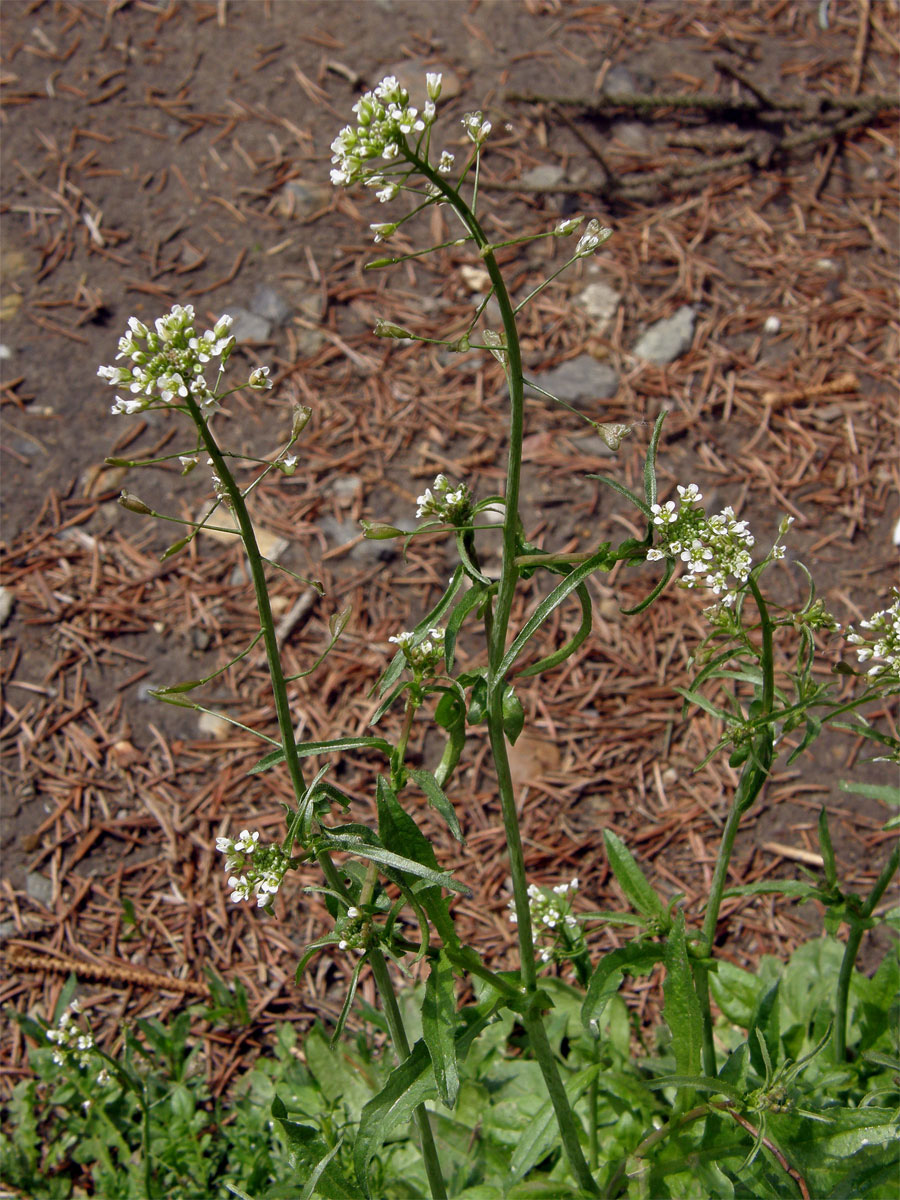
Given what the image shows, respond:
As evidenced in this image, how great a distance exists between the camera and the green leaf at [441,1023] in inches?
79.5

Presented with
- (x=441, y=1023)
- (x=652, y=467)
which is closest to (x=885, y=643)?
(x=652, y=467)

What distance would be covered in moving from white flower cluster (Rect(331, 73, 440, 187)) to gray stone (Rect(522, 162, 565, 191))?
434 cm

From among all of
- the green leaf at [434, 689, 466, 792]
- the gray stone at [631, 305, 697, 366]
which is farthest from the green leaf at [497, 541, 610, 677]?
the gray stone at [631, 305, 697, 366]

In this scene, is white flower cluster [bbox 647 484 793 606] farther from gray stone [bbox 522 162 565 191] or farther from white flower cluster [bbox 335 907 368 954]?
gray stone [bbox 522 162 565 191]

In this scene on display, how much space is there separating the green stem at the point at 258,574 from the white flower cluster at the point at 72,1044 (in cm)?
163

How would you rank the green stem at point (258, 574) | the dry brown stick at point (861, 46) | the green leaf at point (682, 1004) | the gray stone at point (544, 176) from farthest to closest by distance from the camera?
the dry brown stick at point (861, 46), the gray stone at point (544, 176), the green leaf at point (682, 1004), the green stem at point (258, 574)

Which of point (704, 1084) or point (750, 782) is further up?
point (750, 782)

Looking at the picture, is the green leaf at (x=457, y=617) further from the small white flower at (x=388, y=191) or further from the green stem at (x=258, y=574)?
the small white flower at (x=388, y=191)

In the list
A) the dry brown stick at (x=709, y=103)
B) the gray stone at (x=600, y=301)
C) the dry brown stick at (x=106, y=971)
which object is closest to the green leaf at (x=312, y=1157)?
the dry brown stick at (x=106, y=971)

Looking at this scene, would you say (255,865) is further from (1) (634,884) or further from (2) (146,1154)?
(2) (146,1154)

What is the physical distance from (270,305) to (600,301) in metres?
1.78

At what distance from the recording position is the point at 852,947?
2.72m

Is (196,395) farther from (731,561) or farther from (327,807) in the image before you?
(731,561)

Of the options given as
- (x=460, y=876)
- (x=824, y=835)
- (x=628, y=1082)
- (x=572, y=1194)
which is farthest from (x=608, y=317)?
(x=572, y=1194)
